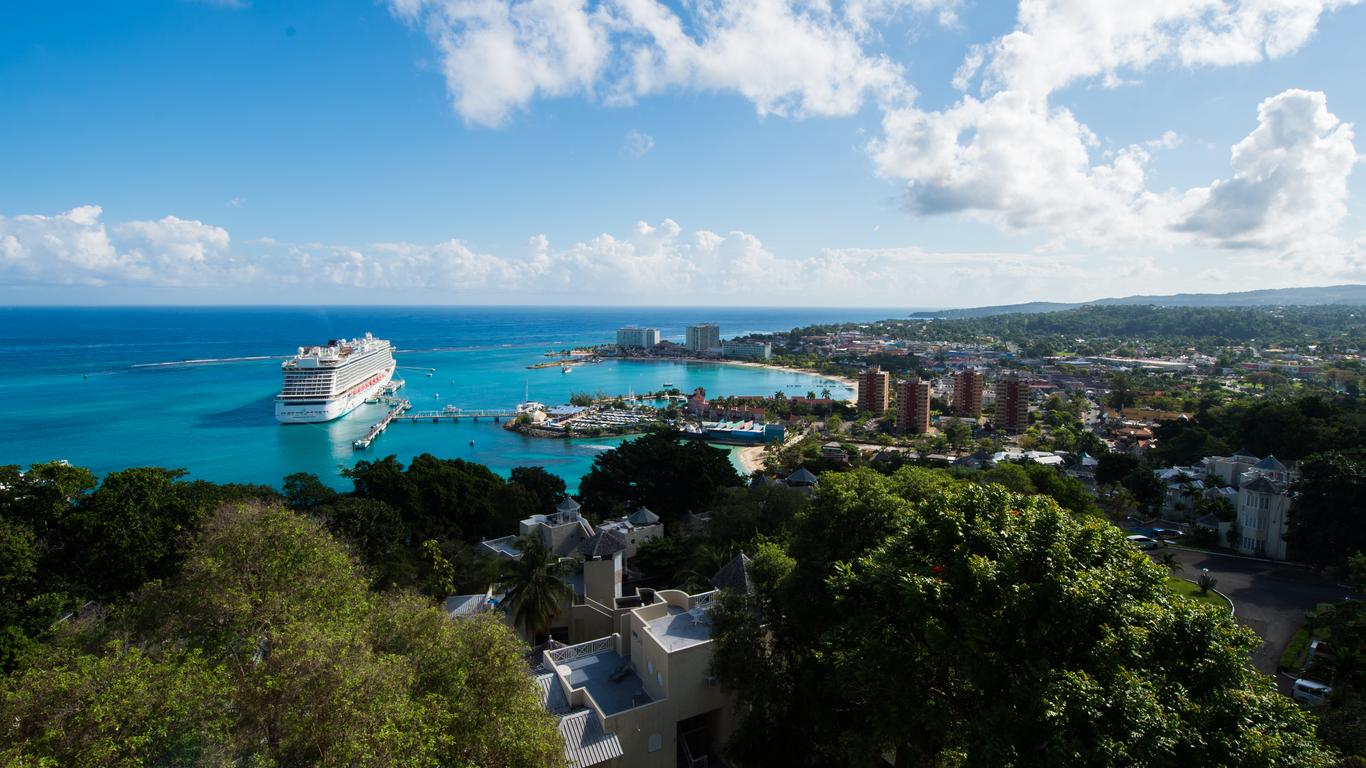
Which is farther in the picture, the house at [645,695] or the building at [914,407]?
the building at [914,407]

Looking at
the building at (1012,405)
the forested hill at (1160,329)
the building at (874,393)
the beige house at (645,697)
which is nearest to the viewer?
the beige house at (645,697)

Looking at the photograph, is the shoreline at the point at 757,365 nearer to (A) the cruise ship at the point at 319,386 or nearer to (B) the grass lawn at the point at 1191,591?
(A) the cruise ship at the point at 319,386

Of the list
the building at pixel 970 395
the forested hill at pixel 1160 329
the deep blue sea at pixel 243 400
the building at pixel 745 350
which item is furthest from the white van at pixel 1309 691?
the forested hill at pixel 1160 329

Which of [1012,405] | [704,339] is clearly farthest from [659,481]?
[704,339]

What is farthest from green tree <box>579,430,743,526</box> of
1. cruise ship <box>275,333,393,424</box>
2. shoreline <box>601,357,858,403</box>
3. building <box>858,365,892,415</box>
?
shoreline <box>601,357,858,403</box>

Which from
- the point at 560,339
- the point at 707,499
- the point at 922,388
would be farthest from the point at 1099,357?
the point at 560,339

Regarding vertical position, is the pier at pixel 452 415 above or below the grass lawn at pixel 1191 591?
below
